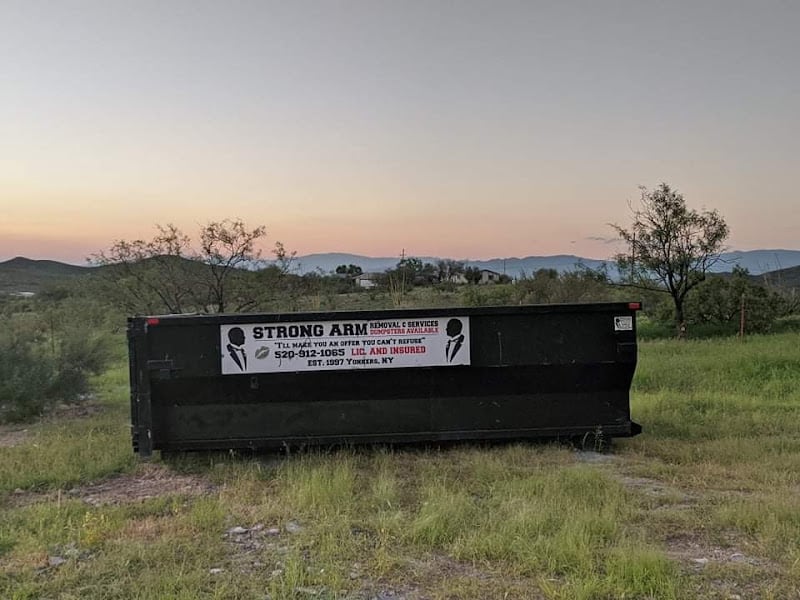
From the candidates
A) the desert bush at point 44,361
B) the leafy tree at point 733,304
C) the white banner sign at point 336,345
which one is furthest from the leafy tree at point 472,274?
the white banner sign at point 336,345

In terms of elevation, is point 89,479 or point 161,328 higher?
point 161,328

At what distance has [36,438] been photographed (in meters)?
6.82

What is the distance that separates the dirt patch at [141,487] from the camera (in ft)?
15.9

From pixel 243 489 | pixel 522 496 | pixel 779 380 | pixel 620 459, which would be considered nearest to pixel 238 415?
pixel 243 489

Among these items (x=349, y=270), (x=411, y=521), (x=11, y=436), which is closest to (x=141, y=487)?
(x=411, y=521)

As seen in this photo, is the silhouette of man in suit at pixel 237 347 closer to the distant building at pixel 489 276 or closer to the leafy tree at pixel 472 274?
the leafy tree at pixel 472 274

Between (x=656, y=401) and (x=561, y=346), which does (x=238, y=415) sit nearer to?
(x=561, y=346)

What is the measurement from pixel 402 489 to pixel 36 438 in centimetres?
428

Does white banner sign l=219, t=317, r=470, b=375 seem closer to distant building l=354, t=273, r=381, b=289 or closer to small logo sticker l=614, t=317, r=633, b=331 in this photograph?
small logo sticker l=614, t=317, r=633, b=331

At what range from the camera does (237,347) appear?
561 cm

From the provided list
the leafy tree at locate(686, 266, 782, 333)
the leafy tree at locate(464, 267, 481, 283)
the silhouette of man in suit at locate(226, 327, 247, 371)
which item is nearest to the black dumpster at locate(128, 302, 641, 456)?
the silhouette of man in suit at locate(226, 327, 247, 371)

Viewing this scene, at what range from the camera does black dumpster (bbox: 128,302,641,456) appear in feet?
18.4

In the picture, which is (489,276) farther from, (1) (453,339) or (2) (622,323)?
(1) (453,339)

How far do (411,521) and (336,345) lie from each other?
6.32 feet
